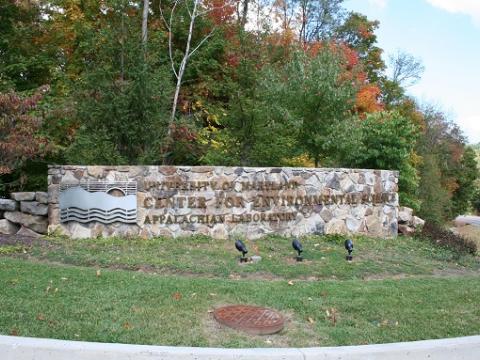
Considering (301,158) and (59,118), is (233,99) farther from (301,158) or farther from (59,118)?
(59,118)

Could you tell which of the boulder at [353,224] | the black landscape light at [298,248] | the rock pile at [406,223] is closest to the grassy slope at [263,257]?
the black landscape light at [298,248]

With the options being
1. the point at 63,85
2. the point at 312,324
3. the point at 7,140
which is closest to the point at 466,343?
the point at 312,324

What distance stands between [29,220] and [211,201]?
3.56 meters

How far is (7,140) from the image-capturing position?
28.6 feet

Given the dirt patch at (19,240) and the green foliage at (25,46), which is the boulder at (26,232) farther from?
the green foliage at (25,46)

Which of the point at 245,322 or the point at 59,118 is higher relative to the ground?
the point at 59,118

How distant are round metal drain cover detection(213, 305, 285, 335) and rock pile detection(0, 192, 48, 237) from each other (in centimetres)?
555

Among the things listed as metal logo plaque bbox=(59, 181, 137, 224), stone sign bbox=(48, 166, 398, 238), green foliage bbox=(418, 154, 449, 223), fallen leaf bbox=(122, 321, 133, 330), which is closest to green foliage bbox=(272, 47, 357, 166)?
stone sign bbox=(48, 166, 398, 238)

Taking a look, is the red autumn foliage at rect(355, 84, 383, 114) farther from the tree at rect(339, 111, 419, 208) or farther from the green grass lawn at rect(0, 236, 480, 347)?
the green grass lawn at rect(0, 236, 480, 347)

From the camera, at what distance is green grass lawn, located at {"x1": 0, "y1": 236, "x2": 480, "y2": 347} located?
4.29 m

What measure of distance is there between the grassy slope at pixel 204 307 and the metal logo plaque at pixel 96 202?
2.29 metres

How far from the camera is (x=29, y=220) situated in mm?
9164

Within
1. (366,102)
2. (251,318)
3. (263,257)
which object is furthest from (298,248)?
(366,102)

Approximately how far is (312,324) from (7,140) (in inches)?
267
